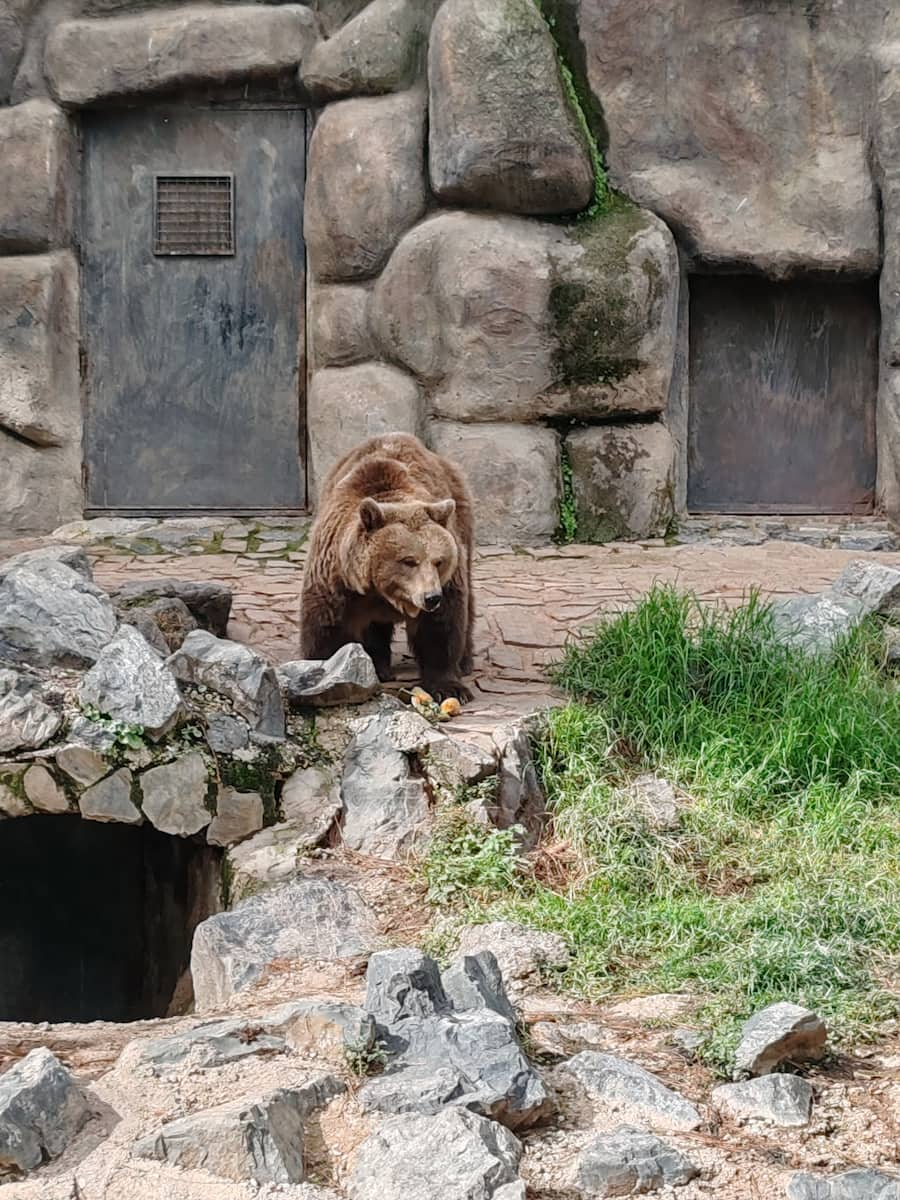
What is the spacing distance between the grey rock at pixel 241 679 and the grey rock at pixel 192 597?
3.25 feet

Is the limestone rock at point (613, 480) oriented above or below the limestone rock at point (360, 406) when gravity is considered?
below

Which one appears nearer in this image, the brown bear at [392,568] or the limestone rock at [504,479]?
the brown bear at [392,568]

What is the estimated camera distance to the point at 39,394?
31.7ft

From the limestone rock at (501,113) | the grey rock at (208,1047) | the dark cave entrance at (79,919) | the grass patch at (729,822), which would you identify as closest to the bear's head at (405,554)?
the grass patch at (729,822)

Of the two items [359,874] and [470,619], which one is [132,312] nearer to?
[470,619]

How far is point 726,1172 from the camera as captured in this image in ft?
9.76

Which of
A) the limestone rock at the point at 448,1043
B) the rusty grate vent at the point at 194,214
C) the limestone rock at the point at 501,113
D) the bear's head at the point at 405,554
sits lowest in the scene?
the limestone rock at the point at 448,1043

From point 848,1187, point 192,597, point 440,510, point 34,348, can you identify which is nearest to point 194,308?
point 34,348

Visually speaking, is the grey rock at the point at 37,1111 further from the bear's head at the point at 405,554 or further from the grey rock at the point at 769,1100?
the bear's head at the point at 405,554

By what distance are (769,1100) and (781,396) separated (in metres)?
7.58

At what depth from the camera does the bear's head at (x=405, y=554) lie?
5.45 meters

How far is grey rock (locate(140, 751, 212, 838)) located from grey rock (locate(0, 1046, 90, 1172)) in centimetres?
193

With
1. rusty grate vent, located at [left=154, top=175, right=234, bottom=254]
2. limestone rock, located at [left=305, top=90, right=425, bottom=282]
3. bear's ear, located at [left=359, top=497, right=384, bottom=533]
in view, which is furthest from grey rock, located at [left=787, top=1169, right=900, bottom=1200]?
rusty grate vent, located at [left=154, top=175, right=234, bottom=254]

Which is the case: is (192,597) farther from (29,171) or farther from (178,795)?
(29,171)
